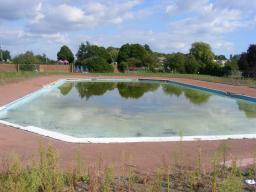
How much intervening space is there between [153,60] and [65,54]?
53.5ft

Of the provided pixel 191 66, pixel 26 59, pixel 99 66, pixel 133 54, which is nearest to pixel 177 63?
pixel 191 66

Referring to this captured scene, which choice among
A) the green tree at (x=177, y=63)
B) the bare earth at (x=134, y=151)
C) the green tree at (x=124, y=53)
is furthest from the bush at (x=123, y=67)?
the bare earth at (x=134, y=151)

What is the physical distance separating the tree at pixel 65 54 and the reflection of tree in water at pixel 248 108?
158 ft

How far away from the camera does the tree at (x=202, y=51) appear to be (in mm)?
56906

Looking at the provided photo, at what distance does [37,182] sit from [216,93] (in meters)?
18.2

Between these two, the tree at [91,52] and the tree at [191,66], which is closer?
the tree at [191,66]

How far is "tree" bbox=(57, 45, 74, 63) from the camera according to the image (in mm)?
62372

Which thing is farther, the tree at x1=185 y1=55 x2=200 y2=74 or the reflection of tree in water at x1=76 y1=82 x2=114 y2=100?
the tree at x1=185 y1=55 x2=200 y2=74

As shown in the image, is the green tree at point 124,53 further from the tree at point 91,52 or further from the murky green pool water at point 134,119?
the murky green pool water at point 134,119

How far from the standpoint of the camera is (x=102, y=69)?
44.1 metres

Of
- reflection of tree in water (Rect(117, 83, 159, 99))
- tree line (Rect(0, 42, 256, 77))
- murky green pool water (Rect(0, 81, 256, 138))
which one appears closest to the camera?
murky green pool water (Rect(0, 81, 256, 138))

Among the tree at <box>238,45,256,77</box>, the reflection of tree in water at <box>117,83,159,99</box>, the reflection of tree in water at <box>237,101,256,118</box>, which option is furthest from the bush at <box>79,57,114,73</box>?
the reflection of tree in water at <box>237,101,256,118</box>

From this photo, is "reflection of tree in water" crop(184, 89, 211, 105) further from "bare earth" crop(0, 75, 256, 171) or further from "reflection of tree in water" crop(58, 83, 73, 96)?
"bare earth" crop(0, 75, 256, 171)

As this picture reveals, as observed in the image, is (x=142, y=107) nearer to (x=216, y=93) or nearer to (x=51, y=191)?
(x=216, y=93)
